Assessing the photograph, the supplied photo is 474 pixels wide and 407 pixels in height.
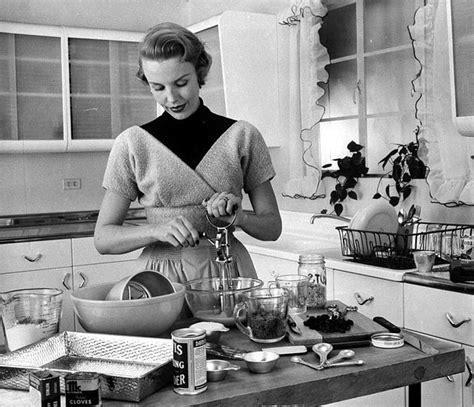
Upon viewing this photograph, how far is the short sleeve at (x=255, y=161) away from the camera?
207 centimetres

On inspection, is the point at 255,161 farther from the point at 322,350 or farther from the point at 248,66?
the point at 248,66

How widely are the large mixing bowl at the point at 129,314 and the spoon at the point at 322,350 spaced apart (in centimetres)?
32

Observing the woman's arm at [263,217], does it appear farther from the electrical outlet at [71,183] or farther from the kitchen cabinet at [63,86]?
the electrical outlet at [71,183]

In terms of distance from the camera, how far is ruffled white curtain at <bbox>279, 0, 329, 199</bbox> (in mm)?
3854

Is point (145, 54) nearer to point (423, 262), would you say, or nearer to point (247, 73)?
point (423, 262)

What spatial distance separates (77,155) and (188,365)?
13.2 ft

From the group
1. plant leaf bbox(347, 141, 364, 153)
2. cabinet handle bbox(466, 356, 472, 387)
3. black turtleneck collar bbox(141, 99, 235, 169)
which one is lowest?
cabinet handle bbox(466, 356, 472, 387)

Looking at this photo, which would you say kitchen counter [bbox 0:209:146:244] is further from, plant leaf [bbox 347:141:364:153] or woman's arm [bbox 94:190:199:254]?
woman's arm [bbox 94:190:199:254]

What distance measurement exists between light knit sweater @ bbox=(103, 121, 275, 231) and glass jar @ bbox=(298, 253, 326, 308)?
0.33 m

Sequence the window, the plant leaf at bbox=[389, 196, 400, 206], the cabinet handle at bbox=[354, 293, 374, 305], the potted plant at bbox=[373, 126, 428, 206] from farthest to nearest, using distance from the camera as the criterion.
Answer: the window < the plant leaf at bbox=[389, 196, 400, 206] < the potted plant at bbox=[373, 126, 428, 206] < the cabinet handle at bbox=[354, 293, 374, 305]

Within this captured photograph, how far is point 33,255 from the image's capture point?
13.5 feet

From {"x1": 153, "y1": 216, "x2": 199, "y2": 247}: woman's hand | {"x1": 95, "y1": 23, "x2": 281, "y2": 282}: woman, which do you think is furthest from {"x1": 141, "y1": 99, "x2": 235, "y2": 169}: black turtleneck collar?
{"x1": 153, "y1": 216, "x2": 199, "y2": 247}: woman's hand

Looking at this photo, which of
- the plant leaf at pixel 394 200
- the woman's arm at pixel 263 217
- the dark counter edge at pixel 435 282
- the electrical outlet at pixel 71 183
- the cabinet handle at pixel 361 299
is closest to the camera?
the woman's arm at pixel 263 217

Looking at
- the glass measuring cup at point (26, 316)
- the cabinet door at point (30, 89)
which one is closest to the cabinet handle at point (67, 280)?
the cabinet door at point (30, 89)
